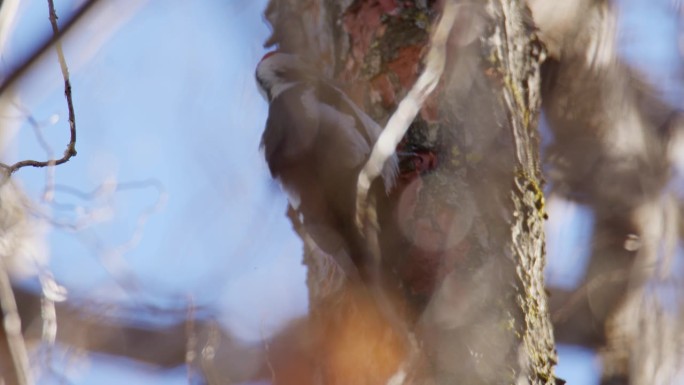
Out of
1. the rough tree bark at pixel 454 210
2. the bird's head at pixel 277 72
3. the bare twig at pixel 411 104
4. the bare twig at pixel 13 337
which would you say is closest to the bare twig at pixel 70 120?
the bare twig at pixel 13 337

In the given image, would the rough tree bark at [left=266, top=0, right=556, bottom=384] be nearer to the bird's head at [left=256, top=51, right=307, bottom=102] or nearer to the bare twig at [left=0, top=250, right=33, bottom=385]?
the bird's head at [left=256, top=51, right=307, bottom=102]

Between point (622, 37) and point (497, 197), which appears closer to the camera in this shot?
point (497, 197)

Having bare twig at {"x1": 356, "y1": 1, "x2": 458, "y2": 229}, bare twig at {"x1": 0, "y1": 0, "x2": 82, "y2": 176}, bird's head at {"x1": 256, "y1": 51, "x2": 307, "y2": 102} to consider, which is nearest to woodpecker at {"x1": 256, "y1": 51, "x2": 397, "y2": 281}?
bird's head at {"x1": 256, "y1": 51, "x2": 307, "y2": 102}

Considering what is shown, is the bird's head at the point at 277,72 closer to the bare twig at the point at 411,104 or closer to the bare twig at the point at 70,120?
the bare twig at the point at 411,104

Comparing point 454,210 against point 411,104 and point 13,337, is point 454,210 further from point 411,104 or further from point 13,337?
point 13,337

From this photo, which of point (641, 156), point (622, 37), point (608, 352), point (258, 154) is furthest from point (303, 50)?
point (608, 352)

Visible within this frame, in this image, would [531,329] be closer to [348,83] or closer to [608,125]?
[348,83]

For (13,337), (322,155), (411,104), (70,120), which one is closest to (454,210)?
(411,104)
